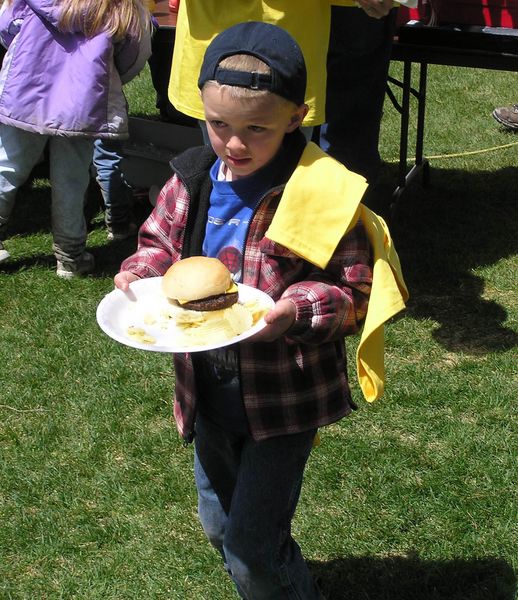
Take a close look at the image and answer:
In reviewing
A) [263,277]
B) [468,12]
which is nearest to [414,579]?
[263,277]

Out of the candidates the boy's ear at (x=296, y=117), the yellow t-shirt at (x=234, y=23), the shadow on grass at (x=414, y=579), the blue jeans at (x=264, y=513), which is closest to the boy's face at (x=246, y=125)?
the boy's ear at (x=296, y=117)

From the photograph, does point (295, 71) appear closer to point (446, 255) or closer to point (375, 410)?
point (375, 410)

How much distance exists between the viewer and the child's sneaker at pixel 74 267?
5.40 metres

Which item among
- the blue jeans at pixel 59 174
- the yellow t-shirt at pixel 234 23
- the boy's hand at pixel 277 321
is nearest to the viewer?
the boy's hand at pixel 277 321

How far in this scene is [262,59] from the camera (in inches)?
86.0

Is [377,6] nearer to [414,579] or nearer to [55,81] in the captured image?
[55,81]

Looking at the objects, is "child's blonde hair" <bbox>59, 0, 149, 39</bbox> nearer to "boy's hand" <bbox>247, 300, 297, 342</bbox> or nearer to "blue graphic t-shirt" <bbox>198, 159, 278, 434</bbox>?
"blue graphic t-shirt" <bbox>198, 159, 278, 434</bbox>

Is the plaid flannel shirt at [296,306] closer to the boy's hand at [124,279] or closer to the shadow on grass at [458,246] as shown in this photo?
the boy's hand at [124,279]

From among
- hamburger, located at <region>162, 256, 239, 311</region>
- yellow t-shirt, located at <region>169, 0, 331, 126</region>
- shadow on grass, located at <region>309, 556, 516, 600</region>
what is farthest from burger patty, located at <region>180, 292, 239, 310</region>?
yellow t-shirt, located at <region>169, 0, 331, 126</region>

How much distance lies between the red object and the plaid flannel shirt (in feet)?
11.2

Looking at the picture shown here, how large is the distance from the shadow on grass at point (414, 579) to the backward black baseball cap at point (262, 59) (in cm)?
166

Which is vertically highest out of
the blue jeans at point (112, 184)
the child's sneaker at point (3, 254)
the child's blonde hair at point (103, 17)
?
the child's blonde hair at point (103, 17)

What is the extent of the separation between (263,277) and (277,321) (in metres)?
0.27

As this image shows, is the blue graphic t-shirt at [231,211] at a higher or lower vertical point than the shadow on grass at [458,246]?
higher
